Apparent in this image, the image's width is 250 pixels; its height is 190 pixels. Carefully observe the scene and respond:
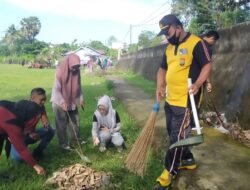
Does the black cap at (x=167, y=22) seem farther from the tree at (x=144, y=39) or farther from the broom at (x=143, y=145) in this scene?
the tree at (x=144, y=39)

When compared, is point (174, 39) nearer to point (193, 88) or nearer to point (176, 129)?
point (193, 88)

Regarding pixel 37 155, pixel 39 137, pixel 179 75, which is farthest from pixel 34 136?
pixel 179 75

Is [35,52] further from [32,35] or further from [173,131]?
[173,131]

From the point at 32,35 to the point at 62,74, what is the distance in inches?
4322

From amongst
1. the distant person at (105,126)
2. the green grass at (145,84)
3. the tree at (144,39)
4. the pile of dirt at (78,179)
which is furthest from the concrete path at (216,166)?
the tree at (144,39)

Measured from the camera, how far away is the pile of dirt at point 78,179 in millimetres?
4453

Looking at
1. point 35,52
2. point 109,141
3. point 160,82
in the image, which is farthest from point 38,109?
point 35,52

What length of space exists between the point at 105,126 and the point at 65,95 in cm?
80

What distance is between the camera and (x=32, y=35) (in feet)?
367

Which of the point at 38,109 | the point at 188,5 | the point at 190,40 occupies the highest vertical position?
the point at 188,5

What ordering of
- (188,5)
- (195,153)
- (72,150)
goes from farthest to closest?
(188,5)
(72,150)
(195,153)

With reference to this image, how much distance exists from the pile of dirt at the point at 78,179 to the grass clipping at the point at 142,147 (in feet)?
1.26

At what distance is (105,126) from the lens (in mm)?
6188

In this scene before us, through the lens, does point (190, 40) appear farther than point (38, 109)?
No
